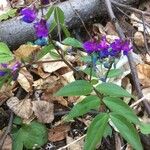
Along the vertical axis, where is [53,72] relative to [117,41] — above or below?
below

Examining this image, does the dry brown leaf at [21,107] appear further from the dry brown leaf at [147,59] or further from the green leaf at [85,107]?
the dry brown leaf at [147,59]

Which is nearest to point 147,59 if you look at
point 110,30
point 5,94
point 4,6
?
point 110,30

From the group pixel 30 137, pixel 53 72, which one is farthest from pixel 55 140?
pixel 53 72

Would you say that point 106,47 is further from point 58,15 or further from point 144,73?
point 144,73

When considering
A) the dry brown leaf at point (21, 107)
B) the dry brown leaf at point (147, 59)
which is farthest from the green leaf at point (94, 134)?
the dry brown leaf at point (147, 59)

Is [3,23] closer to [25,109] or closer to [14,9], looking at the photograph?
[14,9]

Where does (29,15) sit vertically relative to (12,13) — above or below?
above
